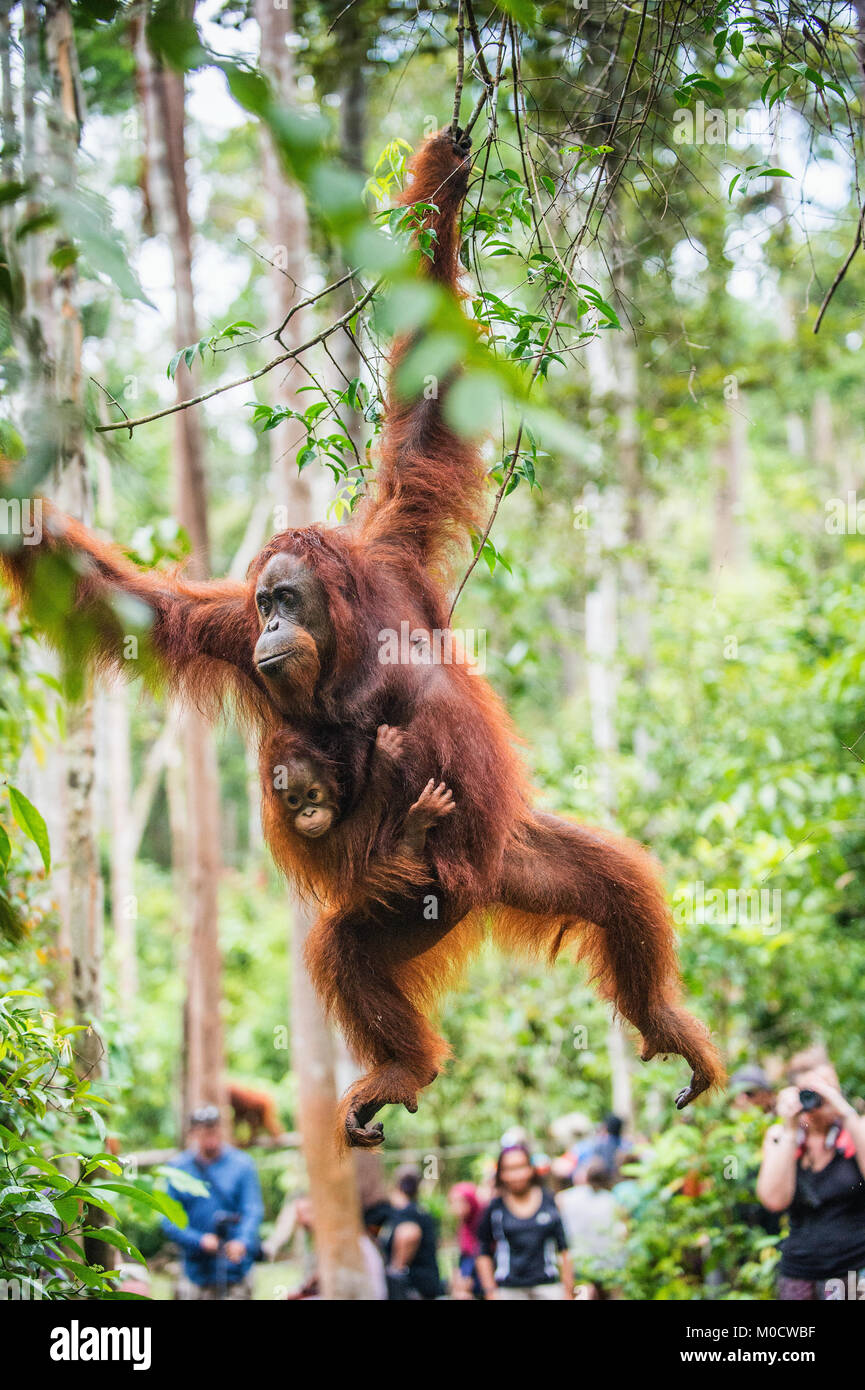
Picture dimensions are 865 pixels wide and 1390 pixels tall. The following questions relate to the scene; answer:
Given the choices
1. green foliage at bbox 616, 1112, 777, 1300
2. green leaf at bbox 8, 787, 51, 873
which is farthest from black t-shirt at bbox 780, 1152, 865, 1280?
green leaf at bbox 8, 787, 51, 873

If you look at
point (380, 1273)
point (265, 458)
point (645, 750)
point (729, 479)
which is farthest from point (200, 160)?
point (380, 1273)

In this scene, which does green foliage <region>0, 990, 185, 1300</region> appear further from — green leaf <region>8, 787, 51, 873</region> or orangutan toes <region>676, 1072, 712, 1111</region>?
orangutan toes <region>676, 1072, 712, 1111</region>

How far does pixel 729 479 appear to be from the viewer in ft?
64.3

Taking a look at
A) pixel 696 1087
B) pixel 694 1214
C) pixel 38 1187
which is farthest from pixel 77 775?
pixel 694 1214

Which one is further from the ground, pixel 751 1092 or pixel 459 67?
pixel 459 67

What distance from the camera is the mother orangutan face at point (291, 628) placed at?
3141mm

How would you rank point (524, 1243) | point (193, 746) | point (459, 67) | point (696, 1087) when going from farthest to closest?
point (193, 746), point (524, 1243), point (696, 1087), point (459, 67)

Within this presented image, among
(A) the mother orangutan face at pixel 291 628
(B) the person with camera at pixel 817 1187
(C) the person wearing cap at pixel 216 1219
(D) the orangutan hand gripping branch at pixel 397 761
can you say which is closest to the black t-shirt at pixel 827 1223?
(B) the person with camera at pixel 817 1187

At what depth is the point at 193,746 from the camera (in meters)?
10.7

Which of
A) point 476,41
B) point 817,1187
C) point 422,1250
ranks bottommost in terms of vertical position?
point 422,1250

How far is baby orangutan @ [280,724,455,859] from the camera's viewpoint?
3.19 meters

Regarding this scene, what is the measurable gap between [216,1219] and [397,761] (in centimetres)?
508

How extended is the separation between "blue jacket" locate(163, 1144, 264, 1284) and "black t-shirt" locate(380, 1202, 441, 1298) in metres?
0.92

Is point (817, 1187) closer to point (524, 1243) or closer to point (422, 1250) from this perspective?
point (524, 1243)
